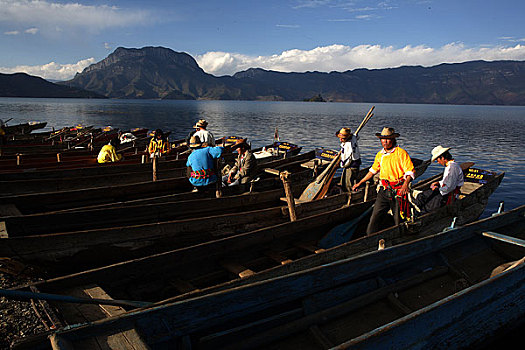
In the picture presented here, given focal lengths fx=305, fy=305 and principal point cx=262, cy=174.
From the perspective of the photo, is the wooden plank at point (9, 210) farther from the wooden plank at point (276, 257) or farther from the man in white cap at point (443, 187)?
the man in white cap at point (443, 187)

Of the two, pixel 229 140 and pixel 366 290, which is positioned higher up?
pixel 229 140

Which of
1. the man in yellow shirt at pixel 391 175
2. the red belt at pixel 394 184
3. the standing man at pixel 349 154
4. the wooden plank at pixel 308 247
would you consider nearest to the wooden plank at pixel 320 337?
the wooden plank at pixel 308 247

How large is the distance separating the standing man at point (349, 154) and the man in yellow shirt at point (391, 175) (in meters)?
2.46

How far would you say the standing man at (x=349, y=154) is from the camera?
32.9 feet

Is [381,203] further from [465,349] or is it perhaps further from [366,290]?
[465,349]

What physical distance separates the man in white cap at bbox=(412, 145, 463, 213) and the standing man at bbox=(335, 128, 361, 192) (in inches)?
93.9

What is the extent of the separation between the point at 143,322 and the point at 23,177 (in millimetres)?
9817

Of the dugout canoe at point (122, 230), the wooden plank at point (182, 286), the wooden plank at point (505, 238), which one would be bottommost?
the wooden plank at point (182, 286)

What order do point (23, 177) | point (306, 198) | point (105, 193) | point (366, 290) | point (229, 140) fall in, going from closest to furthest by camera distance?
point (366, 290) → point (105, 193) → point (306, 198) → point (23, 177) → point (229, 140)

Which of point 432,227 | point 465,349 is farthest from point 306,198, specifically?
point 465,349

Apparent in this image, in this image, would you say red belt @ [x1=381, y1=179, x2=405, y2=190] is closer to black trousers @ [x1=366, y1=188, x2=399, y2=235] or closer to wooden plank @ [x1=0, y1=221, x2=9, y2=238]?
black trousers @ [x1=366, y1=188, x2=399, y2=235]

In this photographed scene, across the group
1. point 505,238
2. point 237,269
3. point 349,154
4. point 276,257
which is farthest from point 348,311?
point 349,154

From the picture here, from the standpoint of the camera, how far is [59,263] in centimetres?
568

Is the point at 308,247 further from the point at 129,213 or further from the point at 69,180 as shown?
the point at 69,180
